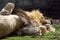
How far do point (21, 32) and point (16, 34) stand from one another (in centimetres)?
10

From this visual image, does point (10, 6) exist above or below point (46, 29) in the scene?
above

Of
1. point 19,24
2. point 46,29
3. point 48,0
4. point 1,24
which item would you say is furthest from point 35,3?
point 1,24

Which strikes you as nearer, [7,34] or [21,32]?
[7,34]

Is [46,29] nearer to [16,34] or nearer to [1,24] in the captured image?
[16,34]

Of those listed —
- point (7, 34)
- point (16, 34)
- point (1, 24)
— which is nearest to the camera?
point (1, 24)

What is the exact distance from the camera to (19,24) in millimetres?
4777

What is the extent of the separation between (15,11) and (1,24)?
1071mm

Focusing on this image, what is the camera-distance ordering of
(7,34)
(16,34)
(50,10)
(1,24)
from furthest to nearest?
1. (50,10)
2. (16,34)
3. (7,34)
4. (1,24)

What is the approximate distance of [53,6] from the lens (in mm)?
8961

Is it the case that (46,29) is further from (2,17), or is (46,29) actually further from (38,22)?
(2,17)

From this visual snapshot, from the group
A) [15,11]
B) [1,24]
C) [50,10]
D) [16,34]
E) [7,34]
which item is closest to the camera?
[1,24]

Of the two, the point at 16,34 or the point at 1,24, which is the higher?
the point at 1,24

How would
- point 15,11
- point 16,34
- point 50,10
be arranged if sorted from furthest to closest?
point 50,10 → point 15,11 → point 16,34

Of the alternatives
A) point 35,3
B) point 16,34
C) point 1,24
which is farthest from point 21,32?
point 35,3
